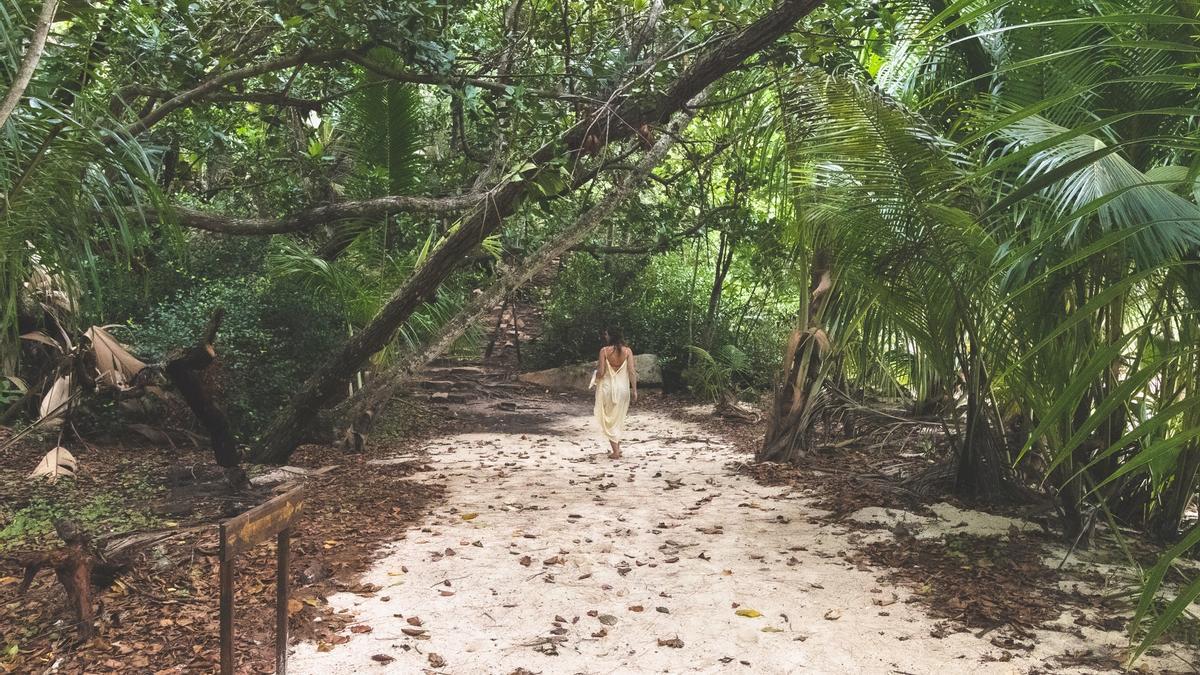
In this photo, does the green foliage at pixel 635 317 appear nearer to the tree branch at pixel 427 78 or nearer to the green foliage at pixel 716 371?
the green foliage at pixel 716 371

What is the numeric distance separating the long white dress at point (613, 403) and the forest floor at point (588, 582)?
1436 millimetres

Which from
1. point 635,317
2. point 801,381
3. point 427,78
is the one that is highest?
point 427,78

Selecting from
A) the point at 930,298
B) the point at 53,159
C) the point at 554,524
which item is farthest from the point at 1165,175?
the point at 53,159

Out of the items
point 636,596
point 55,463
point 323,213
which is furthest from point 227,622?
point 323,213

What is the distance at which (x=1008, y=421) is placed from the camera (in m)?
6.98

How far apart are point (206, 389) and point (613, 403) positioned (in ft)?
14.0

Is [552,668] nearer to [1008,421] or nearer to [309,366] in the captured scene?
[1008,421]

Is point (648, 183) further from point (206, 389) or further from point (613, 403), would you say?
point (206, 389)

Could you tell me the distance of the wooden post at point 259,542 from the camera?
2.71 m

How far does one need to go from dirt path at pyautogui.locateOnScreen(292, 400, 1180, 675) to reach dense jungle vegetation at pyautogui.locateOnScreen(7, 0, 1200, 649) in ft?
3.94

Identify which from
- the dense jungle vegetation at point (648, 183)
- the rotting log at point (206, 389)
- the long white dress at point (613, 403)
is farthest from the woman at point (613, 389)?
the rotting log at point (206, 389)

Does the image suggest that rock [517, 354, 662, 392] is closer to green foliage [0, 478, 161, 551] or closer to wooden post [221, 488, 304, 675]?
green foliage [0, 478, 161, 551]

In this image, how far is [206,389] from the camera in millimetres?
6840

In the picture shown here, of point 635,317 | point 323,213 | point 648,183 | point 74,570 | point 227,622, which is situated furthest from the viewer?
point 635,317
